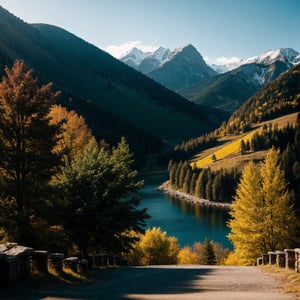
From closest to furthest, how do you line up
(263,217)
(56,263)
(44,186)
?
(56,263) < (44,186) < (263,217)

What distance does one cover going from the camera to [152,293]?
40.8 feet

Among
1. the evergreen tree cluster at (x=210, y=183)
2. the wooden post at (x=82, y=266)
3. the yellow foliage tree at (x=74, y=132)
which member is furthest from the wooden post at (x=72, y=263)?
the evergreen tree cluster at (x=210, y=183)

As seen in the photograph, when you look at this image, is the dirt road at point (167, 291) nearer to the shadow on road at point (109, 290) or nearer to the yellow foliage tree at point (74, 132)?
the shadow on road at point (109, 290)

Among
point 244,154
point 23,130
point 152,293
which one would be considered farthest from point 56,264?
point 244,154

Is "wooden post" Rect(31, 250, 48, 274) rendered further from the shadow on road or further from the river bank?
the river bank

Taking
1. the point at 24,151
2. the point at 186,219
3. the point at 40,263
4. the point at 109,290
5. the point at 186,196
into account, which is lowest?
the point at 186,219

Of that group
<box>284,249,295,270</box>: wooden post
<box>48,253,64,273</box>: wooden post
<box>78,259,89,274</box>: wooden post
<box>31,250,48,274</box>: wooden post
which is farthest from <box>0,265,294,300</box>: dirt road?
<box>284,249,295,270</box>: wooden post

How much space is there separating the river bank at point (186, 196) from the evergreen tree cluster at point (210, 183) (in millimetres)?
2697

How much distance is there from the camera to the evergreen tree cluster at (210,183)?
140 m

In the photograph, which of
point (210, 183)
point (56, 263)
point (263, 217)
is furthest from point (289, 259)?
point (210, 183)

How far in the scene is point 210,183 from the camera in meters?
143

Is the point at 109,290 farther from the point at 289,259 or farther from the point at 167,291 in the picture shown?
the point at 289,259

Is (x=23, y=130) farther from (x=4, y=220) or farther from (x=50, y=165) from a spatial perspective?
(x=4, y=220)

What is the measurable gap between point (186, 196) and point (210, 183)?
13108mm
